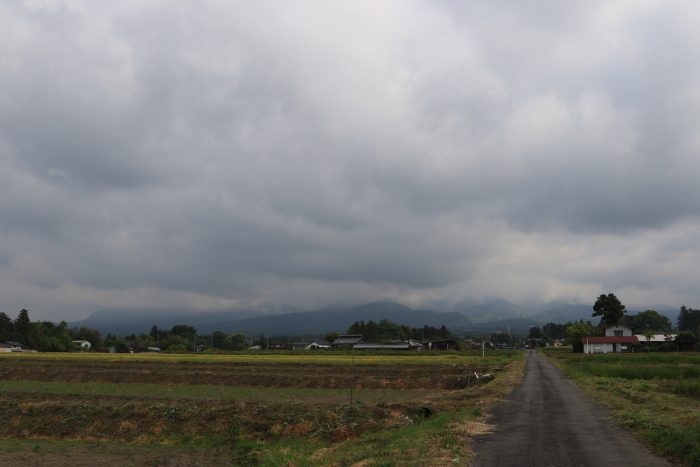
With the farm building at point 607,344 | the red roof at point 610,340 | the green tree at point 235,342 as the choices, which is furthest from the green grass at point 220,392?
the green tree at point 235,342

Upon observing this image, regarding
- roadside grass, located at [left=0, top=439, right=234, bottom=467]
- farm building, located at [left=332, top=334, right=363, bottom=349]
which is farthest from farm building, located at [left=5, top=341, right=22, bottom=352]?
roadside grass, located at [left=0, top=439, right=234, bottom=467]

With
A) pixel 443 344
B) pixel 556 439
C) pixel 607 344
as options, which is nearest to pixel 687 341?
pixel 607 344

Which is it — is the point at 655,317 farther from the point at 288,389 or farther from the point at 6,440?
the point at 6,440

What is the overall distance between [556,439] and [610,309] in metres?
122

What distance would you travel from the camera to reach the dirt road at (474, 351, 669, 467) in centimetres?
1214

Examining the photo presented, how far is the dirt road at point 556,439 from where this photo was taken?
1214 cm

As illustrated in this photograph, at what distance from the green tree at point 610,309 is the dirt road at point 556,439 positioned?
112 metres

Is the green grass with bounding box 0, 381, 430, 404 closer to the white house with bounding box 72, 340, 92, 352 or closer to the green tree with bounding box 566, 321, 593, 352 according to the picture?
the green tree with bounding box 566, 321, 593, 352

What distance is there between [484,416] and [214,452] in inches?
383

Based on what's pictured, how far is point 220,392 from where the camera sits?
111 feet

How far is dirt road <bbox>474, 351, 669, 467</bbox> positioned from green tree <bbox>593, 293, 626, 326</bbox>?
112 metres

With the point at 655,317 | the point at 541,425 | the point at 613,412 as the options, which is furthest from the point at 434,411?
the point at 655,317

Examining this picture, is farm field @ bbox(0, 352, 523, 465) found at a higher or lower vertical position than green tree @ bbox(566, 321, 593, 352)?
higher

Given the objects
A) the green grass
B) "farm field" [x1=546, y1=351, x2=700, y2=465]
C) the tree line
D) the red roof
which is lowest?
the tree line
